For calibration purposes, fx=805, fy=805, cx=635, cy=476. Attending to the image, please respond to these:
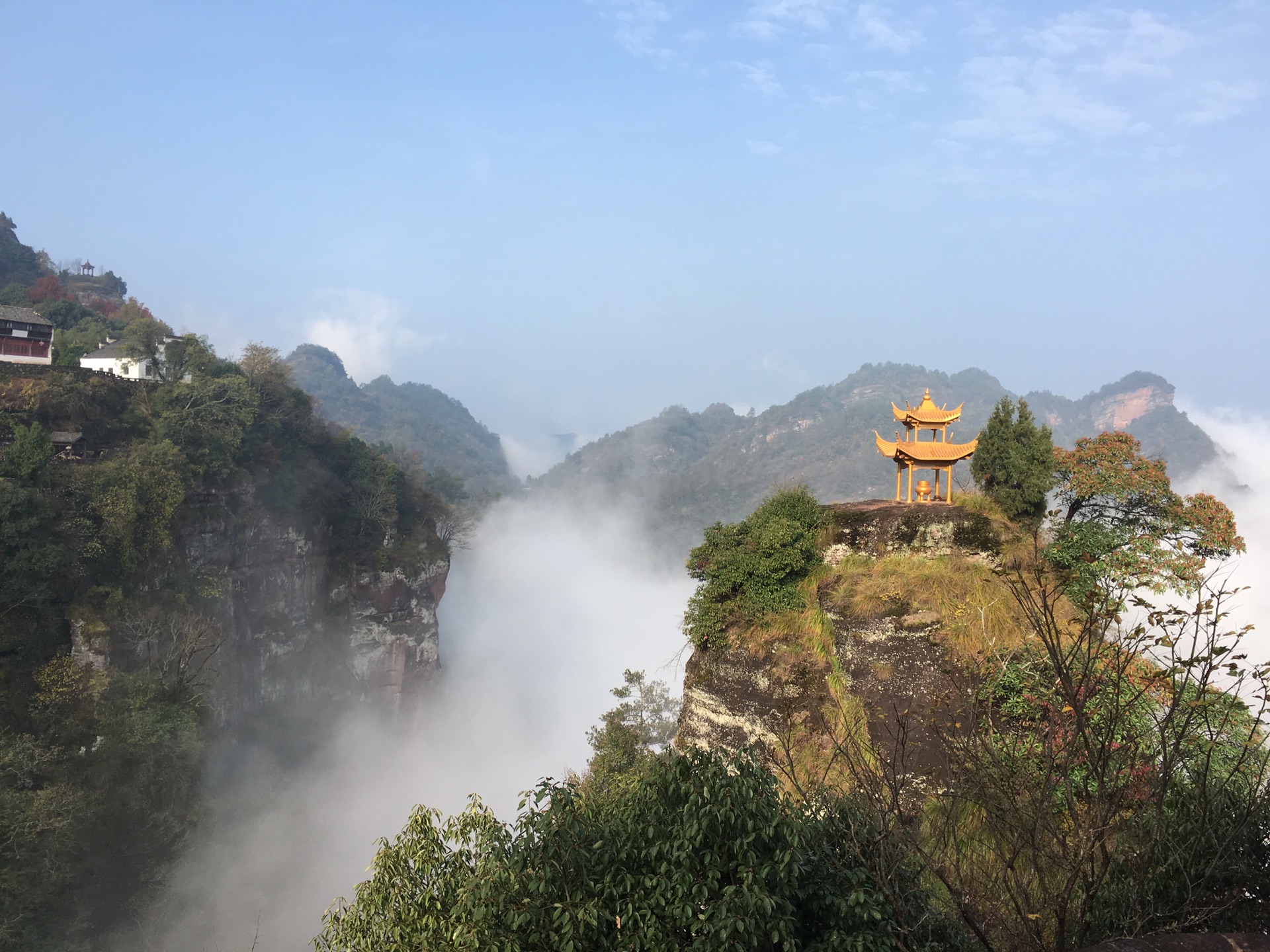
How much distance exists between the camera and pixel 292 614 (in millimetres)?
38312

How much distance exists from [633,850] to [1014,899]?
278 centimetres

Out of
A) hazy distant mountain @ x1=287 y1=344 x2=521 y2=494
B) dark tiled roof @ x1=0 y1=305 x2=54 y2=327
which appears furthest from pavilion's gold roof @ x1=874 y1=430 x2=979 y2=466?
hazy distant mountain @ x1=287 y1=344 x2=521 y2=494

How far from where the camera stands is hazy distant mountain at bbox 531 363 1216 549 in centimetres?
9525

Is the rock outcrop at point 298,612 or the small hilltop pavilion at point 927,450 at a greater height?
the small hilltop pavilion at point 927,450

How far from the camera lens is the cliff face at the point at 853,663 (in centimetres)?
1262

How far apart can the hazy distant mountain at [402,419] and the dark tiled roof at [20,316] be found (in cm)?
7337

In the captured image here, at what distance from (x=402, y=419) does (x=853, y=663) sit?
120302mm

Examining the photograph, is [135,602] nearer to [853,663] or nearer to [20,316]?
[20,316]

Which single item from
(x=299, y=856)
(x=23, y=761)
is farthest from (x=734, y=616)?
(x=299, y=856)

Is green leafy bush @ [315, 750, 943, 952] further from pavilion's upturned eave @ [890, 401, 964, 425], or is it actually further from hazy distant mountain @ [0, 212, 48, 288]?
hazy distant mountain @ [0, 212, 48, 288]

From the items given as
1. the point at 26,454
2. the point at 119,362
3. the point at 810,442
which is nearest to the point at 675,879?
the point at 26,454

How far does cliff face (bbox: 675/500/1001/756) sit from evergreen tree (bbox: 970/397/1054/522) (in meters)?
1.43

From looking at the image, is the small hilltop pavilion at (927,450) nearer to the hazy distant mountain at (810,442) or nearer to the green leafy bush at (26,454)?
the green leafy bush at (26,454)

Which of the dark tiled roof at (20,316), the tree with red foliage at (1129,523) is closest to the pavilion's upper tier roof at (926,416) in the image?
the tree with red foliage at (1129,523)
